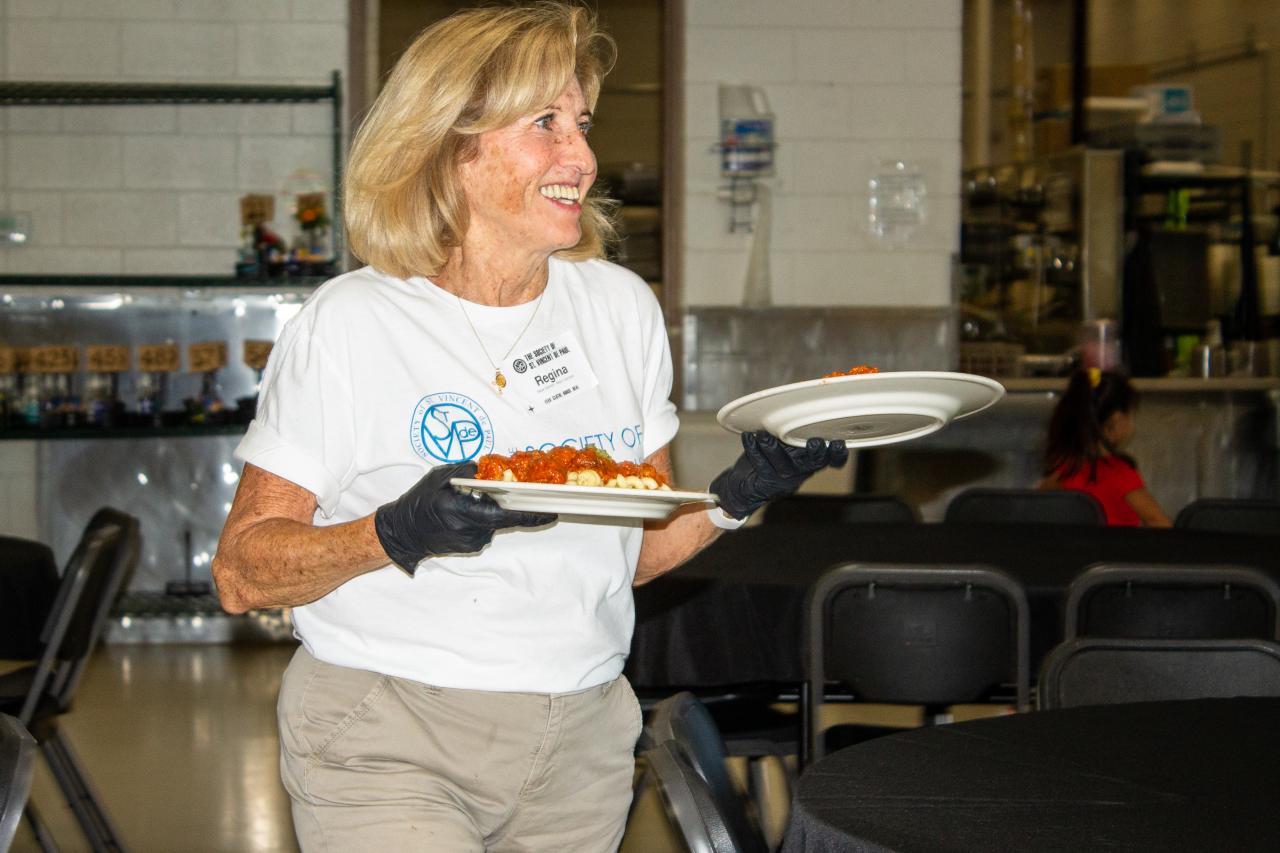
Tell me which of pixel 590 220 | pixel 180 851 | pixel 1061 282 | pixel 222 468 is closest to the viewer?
pixel 590 220

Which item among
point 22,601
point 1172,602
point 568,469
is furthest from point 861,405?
point 22,601

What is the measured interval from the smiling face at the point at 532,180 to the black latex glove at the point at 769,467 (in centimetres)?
32

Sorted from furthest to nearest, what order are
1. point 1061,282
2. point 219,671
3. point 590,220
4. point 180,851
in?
1. point 1061,282
2. point 219,671
3. point 180,851
4. point 590,220

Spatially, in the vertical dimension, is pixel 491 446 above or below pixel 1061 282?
below

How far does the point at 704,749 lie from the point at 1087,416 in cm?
324

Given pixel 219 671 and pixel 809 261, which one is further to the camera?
pixel 809 261

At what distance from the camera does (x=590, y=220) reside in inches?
72.2

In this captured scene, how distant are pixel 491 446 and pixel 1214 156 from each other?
281 inches

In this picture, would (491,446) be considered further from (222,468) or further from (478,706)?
(222,468)

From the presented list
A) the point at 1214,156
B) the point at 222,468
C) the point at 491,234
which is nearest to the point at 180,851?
the point at 491,234

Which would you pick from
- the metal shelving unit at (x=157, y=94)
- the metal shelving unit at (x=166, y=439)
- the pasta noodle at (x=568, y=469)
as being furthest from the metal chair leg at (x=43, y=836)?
the metal shelving unit at (x=157, y=94)

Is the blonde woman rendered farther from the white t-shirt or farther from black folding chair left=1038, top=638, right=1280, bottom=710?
black folding chair left=1038, top=638, right=1280, bottom=710

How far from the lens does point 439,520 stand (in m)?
1.36

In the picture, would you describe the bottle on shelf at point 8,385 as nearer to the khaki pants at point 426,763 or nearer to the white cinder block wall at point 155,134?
the white cinder block wall at point 155,134
